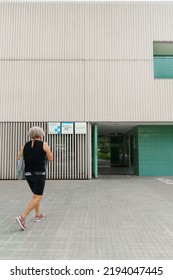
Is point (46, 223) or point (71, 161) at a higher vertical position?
point (71, 161)

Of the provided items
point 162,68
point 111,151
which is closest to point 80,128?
point 162,68

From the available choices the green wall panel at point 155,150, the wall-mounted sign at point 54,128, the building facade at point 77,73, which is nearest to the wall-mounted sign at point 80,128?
the building facade at point 77,73

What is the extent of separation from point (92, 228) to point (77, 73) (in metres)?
8.85

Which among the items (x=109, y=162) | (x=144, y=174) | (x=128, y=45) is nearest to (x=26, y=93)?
(x=128, y=45)

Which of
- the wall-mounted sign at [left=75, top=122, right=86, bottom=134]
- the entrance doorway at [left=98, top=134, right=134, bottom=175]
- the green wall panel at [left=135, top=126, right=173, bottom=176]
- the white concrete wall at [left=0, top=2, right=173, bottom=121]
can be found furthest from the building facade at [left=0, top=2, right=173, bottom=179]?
the entrance doorway at [left=98, top=134, right=134, bottom=175]

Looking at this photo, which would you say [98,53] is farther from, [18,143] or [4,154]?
[4,154]

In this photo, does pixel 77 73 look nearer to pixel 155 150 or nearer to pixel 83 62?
pixel 83 62

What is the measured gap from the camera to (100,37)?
11680 millimetres

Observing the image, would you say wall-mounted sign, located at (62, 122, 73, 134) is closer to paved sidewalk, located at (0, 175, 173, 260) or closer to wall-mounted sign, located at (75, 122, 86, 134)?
wall-mounted sign, located at (75, 122, 86, 134)

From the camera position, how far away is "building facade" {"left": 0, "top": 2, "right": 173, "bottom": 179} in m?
11.5

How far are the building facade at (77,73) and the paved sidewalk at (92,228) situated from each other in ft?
14.9

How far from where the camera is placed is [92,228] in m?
4.48

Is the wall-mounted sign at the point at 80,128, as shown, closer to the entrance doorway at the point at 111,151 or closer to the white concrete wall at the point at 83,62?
the white concrete wall at the point at 83,62

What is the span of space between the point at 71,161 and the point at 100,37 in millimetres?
6694
